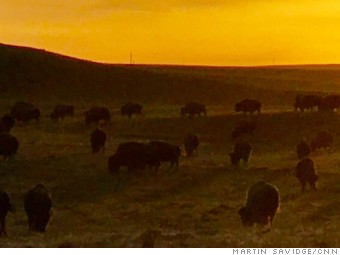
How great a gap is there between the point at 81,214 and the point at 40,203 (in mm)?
1233

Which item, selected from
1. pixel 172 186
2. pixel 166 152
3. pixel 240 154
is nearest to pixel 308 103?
pixel 240 154

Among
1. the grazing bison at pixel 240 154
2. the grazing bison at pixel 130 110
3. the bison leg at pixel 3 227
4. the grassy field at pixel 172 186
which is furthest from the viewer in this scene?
the grazing bison at pixel 130 110

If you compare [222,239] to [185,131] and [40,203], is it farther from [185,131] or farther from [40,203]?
[185,131]

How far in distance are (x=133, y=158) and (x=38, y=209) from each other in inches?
284

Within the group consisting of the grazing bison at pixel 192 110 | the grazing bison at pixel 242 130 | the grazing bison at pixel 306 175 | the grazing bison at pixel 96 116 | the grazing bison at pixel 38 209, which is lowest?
the grazing bison at pixel 38 209

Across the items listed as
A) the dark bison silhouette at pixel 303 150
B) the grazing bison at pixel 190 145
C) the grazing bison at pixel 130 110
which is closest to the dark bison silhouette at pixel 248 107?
the grazing bison at pixel 130 110

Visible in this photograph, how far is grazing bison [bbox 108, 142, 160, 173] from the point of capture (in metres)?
21.5

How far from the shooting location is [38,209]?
48.1 feet

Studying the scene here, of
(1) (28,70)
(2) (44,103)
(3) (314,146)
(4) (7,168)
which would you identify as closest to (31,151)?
(4) (7,168)

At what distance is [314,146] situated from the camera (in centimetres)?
2617

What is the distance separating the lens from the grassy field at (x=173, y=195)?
13.3 metres

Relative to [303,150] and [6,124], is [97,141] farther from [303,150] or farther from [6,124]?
[6,124]

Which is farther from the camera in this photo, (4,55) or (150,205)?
(4,55)

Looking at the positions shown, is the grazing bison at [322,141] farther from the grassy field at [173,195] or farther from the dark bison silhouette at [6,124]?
the dark bison silhouette at [6,124]
